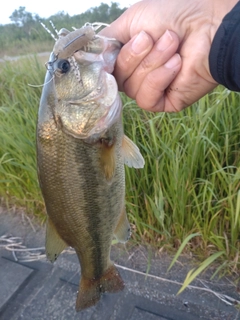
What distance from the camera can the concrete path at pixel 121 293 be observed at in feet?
6.28

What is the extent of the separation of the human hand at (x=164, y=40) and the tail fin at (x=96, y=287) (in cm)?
85

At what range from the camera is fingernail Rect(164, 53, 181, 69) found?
1.26 meters

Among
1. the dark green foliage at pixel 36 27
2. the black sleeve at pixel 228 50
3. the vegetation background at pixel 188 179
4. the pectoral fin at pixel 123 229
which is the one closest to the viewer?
the black sleeve at pixel 228 50

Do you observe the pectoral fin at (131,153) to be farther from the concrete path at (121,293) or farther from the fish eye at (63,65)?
the concrete path at (121,293)

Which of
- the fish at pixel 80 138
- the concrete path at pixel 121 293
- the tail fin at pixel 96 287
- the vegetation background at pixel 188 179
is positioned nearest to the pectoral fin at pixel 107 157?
the fish at pixel 80 138

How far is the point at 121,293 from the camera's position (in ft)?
6.74

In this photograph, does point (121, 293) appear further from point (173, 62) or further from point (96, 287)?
point (173, 62)

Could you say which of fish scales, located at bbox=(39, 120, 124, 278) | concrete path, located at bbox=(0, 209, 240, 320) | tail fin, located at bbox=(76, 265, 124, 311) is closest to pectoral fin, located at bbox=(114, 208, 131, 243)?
fish scales, located at bbox=(39, 120, 124, 278)

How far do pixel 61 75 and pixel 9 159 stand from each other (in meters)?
1.62

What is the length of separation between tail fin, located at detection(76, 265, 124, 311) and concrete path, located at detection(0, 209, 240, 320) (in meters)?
0.38

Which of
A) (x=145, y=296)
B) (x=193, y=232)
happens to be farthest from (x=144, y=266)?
(x=193, y=232)

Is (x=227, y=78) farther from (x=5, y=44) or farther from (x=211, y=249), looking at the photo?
(x=5, y=44)

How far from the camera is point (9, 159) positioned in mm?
2660

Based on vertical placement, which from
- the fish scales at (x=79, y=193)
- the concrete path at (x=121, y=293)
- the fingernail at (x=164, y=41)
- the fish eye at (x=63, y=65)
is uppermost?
the fish eye at (x=63, y=65)
